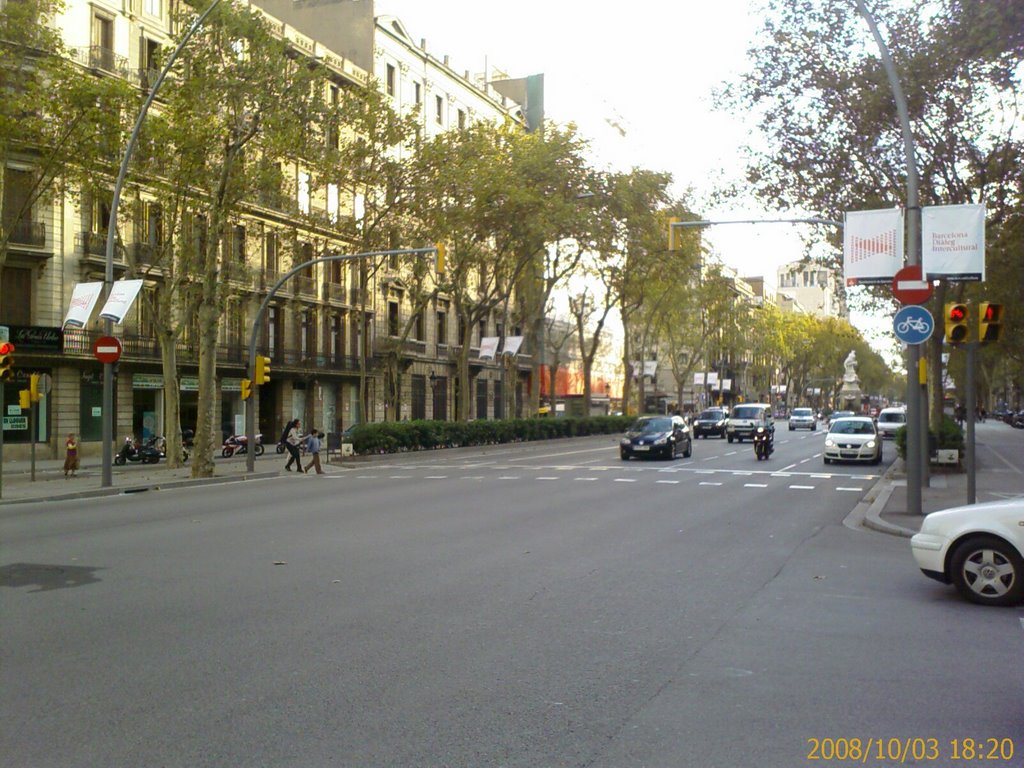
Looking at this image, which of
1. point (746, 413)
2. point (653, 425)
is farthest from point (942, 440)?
point (746, 413)

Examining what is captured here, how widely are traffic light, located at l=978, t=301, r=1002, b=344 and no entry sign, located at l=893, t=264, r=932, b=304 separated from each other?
36.2 inches

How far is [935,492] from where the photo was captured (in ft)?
61.7

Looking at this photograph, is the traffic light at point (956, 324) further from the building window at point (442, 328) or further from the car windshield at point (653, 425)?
the building window at point (442, 328)

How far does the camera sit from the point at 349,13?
51562 mm

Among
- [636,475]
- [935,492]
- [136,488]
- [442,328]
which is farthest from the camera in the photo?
[442,328]

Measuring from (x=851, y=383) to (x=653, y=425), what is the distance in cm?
9839

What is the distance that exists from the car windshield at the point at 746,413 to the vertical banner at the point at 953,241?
32711 millimetres

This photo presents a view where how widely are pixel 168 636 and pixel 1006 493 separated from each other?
16.6 metres

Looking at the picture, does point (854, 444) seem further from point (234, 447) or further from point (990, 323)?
point (234, 447)

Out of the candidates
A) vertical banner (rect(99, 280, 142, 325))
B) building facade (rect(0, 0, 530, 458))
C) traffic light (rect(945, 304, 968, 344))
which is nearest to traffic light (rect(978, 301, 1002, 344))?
traffic light (rect(945, 304, 968, 344))

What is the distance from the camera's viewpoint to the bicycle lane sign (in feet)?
46.4

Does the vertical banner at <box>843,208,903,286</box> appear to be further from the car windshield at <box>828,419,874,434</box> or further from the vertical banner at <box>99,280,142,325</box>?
the car windshield at <box>828,419,874,434</box>

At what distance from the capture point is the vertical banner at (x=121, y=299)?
20844 millimetres

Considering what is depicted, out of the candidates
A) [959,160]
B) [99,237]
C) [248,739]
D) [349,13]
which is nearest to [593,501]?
[248,739]
